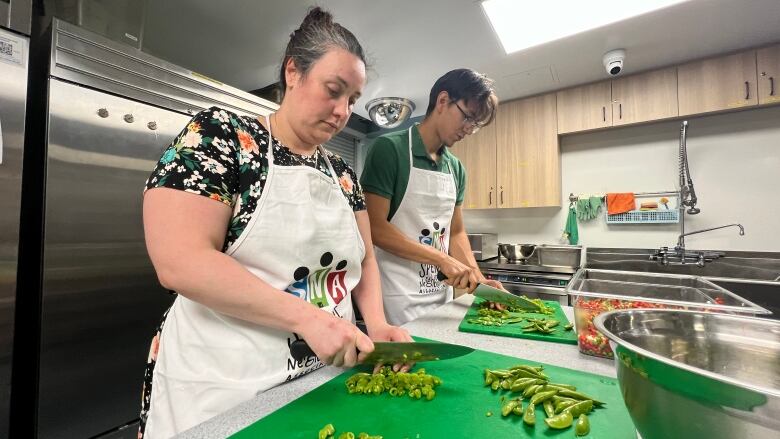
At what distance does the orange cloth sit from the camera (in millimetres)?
3219

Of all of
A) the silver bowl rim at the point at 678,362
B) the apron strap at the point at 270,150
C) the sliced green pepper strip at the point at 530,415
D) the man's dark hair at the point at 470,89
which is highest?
the man's dark hair at the point at 470,89

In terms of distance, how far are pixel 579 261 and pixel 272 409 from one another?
3374 millimetres

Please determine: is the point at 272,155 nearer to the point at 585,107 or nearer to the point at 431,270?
the point at 431,270

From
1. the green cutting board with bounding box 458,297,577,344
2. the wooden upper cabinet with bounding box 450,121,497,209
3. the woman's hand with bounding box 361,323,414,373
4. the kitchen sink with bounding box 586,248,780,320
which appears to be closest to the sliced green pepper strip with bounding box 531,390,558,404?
the woman's hand with bounding box 361,323,414,373

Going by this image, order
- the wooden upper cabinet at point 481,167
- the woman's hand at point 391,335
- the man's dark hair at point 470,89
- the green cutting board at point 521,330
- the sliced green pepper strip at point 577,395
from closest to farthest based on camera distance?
the sliced green pepper strip at point 577,395, the woman's hand at point 391,335, the green cutting board at point 521,330, the man's dark hair at point 470,89, the wooden upper cabinet at point 481,167

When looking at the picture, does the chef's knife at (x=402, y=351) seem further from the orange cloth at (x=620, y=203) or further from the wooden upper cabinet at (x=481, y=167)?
A: the orange cloth at (x=620, y=203)

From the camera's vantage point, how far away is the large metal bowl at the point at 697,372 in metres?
0.35

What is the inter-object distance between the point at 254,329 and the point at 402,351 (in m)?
0.33

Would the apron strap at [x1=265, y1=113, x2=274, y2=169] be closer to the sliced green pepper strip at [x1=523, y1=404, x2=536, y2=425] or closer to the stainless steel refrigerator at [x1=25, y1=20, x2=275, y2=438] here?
the sliced green pepper strip at [x1=523, y1=404, x2=536, y2=425]

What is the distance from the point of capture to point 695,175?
3.01m

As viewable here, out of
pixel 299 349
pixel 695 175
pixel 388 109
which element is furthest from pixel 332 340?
pixel 695 175

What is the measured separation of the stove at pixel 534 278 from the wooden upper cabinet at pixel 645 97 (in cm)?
145

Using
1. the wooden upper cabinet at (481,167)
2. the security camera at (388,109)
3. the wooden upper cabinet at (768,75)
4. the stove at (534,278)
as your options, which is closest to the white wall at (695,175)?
the wooden upper cabinet at (768,75)

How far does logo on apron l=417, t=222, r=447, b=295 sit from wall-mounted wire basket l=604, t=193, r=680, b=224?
8.25ft
